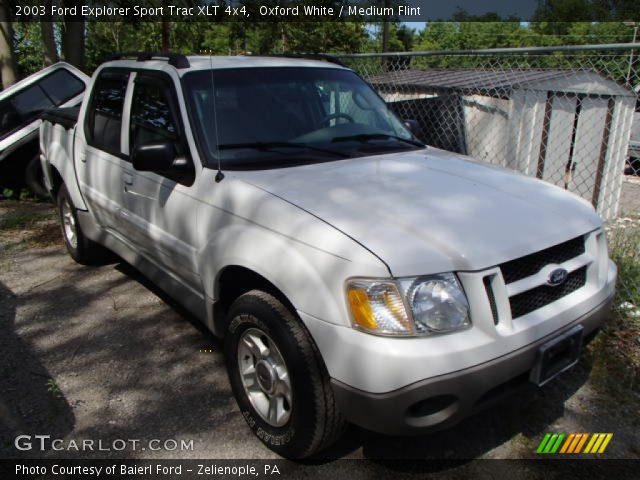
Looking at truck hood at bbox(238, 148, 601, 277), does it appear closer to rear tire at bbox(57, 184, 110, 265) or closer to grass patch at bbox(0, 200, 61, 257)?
rear tire at bbox(57, 184, 110, 265)

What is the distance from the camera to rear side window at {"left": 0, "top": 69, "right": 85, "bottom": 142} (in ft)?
23.6

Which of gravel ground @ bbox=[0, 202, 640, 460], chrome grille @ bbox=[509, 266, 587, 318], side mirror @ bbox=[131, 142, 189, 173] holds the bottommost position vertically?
gravel ground @ bbox=[0, 202, 640, 460]

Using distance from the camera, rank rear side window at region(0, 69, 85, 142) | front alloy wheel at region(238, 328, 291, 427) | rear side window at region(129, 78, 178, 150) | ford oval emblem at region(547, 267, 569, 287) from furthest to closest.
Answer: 1. rear side window at region(0, 69, 85, 142)
2. rear side window at region(129, 78, 178, 150)
3. front alloy wheel at region(238, 328, 291, 427)
4. ford oval emblem at region(547, 267, 569, 287)

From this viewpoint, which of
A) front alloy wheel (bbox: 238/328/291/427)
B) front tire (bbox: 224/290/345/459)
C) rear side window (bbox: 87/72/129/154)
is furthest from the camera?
rear side window (bbox: 87/72/129/154)

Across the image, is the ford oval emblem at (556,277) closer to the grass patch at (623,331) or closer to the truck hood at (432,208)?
the truck hood at (432,208)

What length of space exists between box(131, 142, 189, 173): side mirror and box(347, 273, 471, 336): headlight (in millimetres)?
1372

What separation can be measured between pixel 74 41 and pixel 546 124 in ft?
26.1

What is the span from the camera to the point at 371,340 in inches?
80.4

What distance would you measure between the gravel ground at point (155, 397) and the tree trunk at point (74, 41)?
6.46 metres

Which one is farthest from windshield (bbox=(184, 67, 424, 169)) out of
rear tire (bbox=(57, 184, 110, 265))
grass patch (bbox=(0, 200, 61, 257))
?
grass patch (bbox=(0, 200, 61, 257))

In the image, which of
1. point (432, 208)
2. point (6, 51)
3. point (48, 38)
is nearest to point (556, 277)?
point (432, 208)

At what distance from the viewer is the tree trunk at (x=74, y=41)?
9.29m

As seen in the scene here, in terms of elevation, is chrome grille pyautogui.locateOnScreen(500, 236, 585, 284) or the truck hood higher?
the truck hood

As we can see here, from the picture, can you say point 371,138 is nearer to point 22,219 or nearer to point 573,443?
point 573,443
